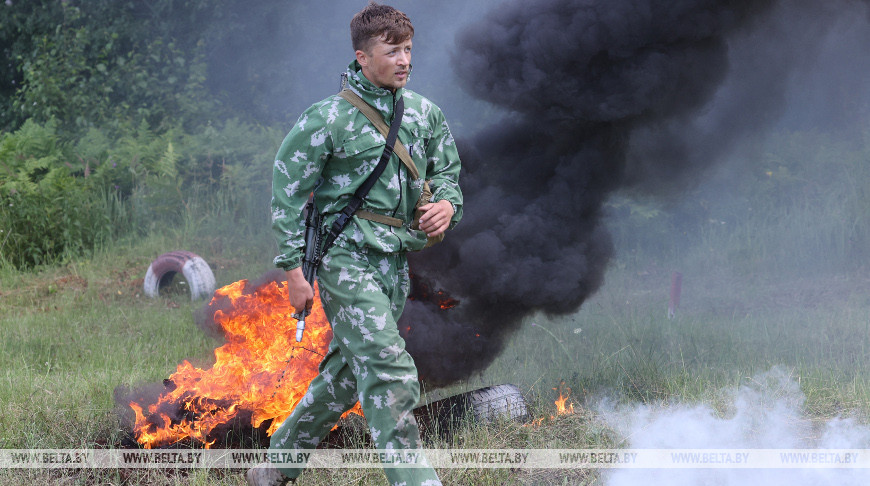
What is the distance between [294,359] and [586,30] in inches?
104

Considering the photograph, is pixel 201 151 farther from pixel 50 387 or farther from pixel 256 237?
pixel 50 387

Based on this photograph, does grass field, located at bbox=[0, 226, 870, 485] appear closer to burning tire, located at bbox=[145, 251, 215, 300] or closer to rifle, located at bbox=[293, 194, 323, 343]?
burning tire, located at bbox=[145, 251, 215, 300]

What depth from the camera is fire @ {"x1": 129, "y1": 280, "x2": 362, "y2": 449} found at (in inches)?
170

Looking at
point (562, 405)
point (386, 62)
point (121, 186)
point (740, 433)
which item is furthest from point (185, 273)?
point (740, 433)

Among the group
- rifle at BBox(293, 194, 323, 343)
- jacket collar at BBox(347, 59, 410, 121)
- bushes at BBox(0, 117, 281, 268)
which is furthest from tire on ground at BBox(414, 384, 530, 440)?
bushes at BBox(0, 117, 281, 268)

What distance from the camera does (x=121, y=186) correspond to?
1017 centimetres

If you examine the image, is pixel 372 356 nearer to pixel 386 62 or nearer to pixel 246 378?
pixel 386 62

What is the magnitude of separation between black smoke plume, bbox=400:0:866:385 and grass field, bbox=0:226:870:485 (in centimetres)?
56

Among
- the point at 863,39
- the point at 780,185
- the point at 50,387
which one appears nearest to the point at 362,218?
the point at 50,387

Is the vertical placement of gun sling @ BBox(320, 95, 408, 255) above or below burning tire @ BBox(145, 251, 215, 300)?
below

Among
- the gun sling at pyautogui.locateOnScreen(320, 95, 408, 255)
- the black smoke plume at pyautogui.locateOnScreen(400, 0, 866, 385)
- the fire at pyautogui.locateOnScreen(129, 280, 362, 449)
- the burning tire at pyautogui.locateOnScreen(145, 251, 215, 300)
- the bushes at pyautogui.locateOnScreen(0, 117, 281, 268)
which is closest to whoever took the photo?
the gun sling at pyautogui.locateOnScreen(320, 95, 408, 255)

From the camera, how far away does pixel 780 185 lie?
9734 millimetres

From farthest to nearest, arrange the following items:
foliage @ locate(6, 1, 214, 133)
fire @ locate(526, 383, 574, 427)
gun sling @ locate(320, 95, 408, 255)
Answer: foliage @ locate(6, 1, 214, 133)
fire @ locate(526, 383, 574, 427)
gun sling @ locate(320, 95, 408, 255)

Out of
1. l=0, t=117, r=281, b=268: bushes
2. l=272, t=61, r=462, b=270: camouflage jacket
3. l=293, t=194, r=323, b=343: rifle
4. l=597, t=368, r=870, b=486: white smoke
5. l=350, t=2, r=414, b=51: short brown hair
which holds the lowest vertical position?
l=597, t=368, r=870, b=486: white smoke
